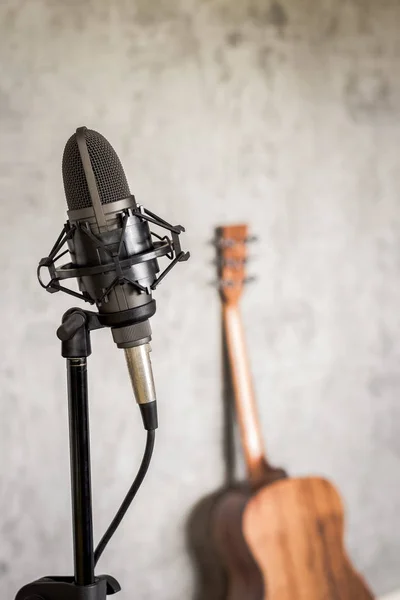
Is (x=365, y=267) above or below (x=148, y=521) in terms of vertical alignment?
above

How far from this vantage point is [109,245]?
0.89 metres

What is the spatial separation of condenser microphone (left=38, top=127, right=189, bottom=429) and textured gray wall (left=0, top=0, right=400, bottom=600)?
71 cm

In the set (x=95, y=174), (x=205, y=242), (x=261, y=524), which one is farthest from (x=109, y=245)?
(x=261, y=524)

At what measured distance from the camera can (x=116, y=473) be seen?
1755mm

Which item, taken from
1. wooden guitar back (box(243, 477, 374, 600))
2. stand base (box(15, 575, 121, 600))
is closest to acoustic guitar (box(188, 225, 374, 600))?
wooden guitar back (box(243, 477, 374, 600))

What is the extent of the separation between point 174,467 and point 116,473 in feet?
0.55

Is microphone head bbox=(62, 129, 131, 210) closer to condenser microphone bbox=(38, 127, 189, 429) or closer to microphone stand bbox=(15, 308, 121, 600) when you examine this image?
condenser microphone bbox=(38, 127, 189, 429)

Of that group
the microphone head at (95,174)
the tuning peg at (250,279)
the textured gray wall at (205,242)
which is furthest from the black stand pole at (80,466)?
the tuning peg at (250,279)

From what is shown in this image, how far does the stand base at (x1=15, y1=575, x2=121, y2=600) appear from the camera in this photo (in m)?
0.90

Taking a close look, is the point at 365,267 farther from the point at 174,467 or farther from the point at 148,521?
the point at 148,521

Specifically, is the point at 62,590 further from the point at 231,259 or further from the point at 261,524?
the point at 231,259

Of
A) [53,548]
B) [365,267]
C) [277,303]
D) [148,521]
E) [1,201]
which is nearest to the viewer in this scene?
[1,201]

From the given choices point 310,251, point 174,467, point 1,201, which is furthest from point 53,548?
point 310,251

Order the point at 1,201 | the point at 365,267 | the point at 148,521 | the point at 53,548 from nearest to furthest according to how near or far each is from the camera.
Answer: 1. the point at 1,201
2. the point at 53,548
3. the point at 148,521
4. the point at 365,267
